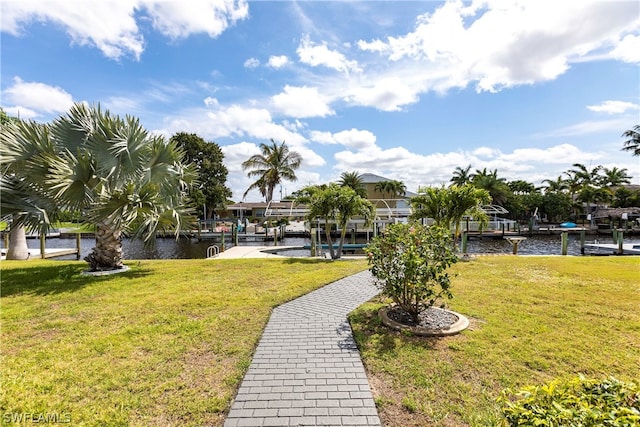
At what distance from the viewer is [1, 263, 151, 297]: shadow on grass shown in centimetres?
721

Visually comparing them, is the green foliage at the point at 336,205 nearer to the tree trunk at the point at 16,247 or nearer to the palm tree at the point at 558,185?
the tree trunk at the point at 16,247

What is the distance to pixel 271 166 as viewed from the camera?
119ft

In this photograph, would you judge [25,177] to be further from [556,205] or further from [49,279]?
[556,205]

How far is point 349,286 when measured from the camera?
8000mm

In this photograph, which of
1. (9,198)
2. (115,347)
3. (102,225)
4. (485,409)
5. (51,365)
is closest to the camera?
(485,409)

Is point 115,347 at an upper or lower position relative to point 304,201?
lower

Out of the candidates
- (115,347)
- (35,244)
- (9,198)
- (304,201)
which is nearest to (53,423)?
(115,347)

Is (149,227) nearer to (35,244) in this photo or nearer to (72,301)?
(72,301)

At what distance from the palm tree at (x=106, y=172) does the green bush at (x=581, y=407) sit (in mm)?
8334

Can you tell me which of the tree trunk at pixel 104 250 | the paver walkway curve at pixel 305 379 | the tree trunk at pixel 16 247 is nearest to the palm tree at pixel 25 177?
the tree trunk at pixel 104 250

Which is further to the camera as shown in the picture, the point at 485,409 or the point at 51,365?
the point at 51,365

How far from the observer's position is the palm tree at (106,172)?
25.5 feet

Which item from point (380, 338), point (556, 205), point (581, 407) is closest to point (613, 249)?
point (380, 338)

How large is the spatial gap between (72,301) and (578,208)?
6053 centimetres
